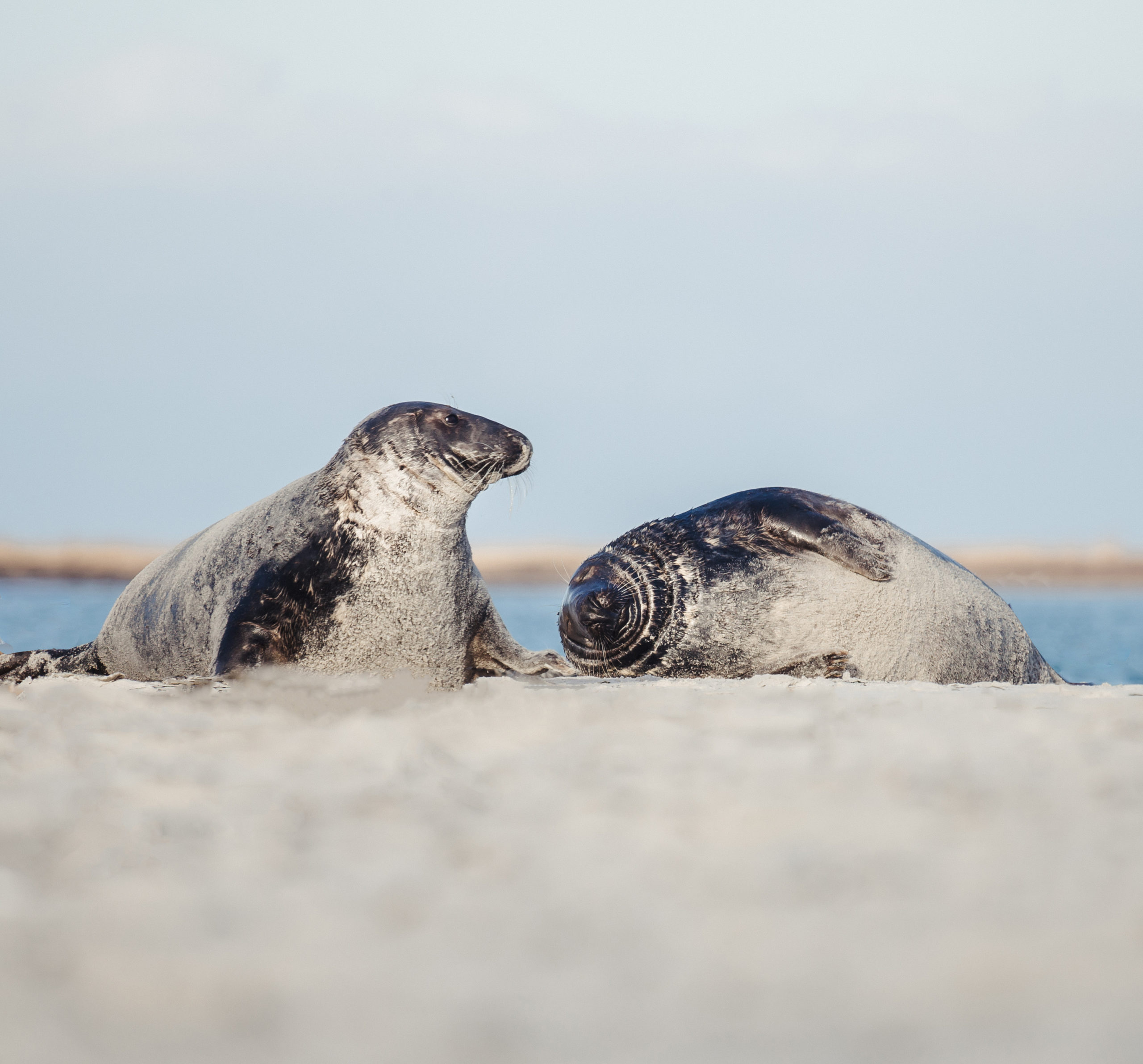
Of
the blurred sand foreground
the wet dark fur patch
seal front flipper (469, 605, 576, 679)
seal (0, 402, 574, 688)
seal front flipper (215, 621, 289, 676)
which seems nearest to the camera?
the blurred sand foreground

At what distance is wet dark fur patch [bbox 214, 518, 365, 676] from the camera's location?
3.75 m

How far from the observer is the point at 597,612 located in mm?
5477

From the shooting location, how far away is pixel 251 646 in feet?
12.2

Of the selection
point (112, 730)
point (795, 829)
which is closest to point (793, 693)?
point (795, 829)

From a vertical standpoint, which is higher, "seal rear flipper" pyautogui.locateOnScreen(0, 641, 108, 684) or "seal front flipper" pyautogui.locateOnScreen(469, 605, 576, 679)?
"seal front flipper" pyautogui.locateOnScreen(469, 605, 576, 679)

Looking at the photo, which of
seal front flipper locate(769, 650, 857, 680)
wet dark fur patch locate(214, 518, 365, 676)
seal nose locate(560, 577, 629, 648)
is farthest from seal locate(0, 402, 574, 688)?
seal front flipper locate(769, 650, 857, 680)

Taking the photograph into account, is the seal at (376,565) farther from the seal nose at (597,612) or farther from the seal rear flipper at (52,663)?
the seal nose at (597,612)

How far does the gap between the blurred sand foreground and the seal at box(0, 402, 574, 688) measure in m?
1.34

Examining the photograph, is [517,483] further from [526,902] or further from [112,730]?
[526,902]

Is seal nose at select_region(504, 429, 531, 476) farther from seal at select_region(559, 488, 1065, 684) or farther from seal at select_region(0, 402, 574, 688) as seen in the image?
seal at select_region(559, 488, 1065, 684)

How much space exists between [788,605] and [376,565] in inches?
90.4

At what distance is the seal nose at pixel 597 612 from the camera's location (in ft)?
18.0

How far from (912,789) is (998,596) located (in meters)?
4.35

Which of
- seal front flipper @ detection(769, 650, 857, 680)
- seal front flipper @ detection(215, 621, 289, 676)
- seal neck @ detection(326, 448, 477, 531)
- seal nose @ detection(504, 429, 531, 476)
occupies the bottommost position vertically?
seal front flipper @ detection(769, 650, 857, 680)
